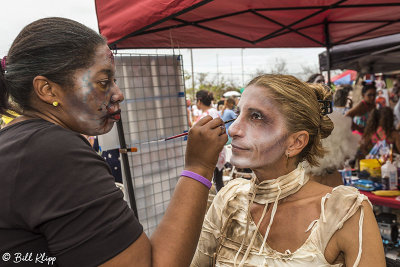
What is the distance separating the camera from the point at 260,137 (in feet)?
4.48

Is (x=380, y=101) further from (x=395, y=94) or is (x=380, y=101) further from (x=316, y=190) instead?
(x=316, y=190)

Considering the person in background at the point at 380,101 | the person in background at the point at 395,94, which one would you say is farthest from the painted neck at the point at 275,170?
the person in background at the point at 395,94

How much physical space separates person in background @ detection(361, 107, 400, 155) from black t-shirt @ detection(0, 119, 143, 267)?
419 centimetres

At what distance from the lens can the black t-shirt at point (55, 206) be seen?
2.27ft

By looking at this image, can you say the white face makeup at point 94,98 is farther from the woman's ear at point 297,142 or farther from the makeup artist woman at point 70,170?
the woman's ear at point 297,142

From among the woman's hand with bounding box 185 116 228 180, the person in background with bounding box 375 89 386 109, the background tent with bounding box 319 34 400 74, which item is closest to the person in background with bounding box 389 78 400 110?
the person in background with bounding box 375 89 386 109

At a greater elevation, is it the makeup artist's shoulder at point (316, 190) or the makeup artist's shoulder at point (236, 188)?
the makeup artist's shoulder at point (316, 190)

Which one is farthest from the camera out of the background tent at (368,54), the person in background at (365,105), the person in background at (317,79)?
the person in background at (365,105)

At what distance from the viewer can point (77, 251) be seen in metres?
0.69

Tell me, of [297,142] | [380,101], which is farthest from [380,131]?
[297,142]

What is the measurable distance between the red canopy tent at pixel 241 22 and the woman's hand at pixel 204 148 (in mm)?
987

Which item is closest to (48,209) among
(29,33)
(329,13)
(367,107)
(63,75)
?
(63,75)

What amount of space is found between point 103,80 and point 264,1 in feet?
7.68

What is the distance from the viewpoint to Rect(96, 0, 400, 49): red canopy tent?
207 cm
